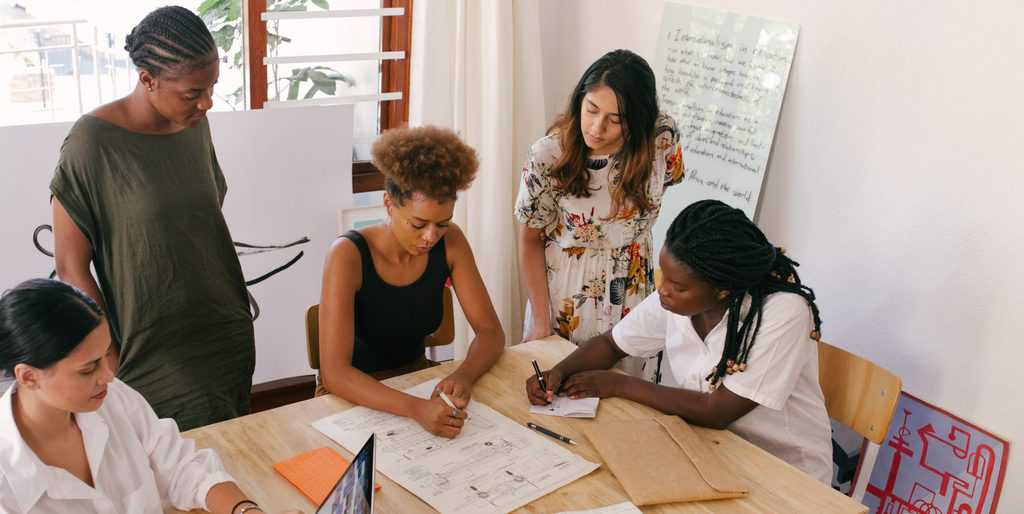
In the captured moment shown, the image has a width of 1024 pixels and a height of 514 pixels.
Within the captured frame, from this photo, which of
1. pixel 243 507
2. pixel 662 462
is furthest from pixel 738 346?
pixel 243 507

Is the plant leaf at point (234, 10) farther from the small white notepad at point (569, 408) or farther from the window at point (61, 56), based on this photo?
the small white notepad at point (569, 408)

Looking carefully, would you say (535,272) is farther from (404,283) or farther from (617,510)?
(617,510)

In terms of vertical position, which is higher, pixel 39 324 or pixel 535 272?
pixel 39 324

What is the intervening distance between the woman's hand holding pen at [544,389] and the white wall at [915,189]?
1.08 meters

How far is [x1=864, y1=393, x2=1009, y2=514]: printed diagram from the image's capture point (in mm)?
2207

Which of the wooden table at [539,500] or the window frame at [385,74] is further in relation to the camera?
the window frame at [385,74]

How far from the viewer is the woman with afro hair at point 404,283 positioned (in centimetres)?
186

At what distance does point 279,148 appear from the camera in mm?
2758

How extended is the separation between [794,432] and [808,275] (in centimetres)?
95

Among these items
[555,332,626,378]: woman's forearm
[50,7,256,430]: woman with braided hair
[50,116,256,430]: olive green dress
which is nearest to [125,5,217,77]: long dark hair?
[50,7,256,430]: woman with braided hair

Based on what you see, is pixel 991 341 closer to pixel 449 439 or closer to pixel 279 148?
pixel 449 439

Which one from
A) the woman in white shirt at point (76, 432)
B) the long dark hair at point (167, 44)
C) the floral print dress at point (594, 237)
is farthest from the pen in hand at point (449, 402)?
the long dark hair at point (167, 44)

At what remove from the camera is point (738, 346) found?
1.79 meters

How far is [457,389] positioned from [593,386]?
0.30 metres
